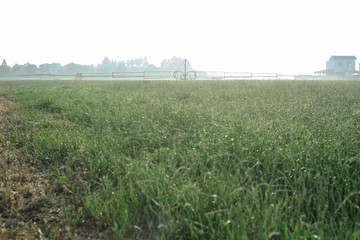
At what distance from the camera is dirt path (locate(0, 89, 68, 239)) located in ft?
6.34

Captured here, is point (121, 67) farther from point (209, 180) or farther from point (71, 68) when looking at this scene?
point (209, 180)

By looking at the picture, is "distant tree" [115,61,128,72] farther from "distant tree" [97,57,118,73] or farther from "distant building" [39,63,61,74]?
"distant building" [39,63,61,74]

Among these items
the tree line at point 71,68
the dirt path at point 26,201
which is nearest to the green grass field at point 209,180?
the dirt path at point 26,201

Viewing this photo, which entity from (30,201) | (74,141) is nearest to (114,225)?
(30,201)

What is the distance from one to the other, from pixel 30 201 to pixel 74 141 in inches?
54.9

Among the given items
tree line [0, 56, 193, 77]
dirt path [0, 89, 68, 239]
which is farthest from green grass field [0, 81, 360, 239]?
tree line [0, 56, 193, 77]

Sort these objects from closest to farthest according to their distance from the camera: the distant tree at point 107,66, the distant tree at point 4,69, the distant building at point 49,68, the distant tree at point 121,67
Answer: the distant tree at point 4,69, the distant tree at point 121,67, the distant building at point 49,68, the distant tree at point 107,66

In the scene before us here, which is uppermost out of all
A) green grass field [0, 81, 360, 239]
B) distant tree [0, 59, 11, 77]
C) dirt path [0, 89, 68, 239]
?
distant tree [0, 59, 11, 77]

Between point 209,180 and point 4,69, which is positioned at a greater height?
point 4,69

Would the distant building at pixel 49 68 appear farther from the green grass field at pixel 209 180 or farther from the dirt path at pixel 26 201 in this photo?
the dirt path at pixel 26 201

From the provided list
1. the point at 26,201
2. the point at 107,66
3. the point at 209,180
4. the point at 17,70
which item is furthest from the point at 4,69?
the point at 209,180

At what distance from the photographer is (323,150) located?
2719 mm

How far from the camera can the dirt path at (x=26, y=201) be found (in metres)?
1.93

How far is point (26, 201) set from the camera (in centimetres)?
238
